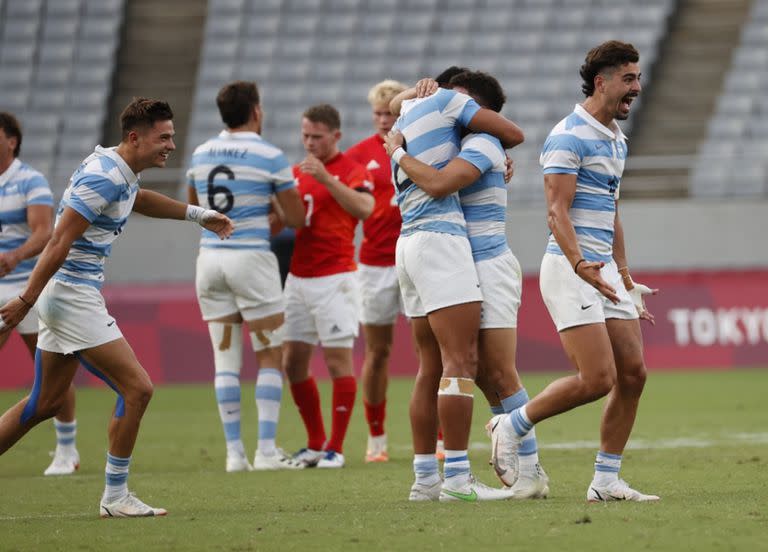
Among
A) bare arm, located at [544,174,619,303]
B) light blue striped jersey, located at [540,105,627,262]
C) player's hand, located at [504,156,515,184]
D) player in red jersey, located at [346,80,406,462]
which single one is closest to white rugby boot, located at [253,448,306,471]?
player in red jersey, located at [346,80,406,462]

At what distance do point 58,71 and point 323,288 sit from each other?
14.7m

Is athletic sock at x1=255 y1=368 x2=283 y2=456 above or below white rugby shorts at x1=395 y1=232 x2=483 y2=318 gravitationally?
below

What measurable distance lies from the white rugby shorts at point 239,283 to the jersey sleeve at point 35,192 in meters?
1.10

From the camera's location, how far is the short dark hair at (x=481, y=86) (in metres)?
7.07

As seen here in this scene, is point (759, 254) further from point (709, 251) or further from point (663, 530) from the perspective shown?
point (663, 530)

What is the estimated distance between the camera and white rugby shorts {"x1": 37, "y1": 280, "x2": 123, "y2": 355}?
266 inches

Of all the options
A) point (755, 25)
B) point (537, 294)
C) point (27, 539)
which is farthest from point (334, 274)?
point (755, 25)

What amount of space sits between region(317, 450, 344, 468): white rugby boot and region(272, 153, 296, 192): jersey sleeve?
70.6 inches

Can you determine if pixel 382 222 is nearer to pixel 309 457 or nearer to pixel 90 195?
pixel 309 457

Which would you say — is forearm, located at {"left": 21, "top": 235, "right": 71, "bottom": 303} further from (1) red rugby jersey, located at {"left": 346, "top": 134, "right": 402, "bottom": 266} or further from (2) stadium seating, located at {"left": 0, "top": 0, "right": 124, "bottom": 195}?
(2) stadium seating, located at {"left": 0, "top": 0, "right": 124, "bottom": 195}

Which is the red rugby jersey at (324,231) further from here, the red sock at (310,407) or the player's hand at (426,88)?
the player's hand at (426,88)

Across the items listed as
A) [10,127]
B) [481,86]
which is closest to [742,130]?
[10,127]

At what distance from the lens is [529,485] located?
6980 millimetres

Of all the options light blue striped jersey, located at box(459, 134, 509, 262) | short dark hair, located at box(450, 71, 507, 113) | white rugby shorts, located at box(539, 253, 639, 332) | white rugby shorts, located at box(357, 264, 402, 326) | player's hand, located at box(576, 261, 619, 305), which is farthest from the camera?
white rugby shorts, located at box(357, 264, 402, 326)
